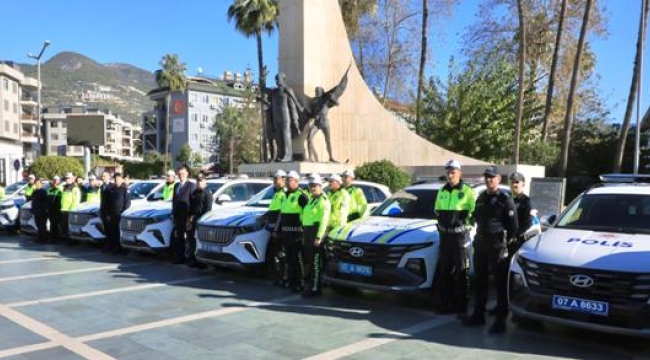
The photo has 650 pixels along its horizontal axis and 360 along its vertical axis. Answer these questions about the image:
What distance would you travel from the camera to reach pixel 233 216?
9211 mm

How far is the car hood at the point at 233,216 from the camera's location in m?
8.98

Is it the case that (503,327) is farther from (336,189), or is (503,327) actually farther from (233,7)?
(233,7)

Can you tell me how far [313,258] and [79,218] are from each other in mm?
6989

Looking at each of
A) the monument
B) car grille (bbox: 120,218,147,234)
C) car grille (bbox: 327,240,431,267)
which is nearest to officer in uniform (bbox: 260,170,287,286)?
car grille (bbox: 327,240,431,267)

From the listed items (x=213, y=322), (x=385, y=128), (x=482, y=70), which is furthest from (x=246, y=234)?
(x=482, y=70)

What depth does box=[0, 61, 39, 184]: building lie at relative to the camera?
66.2 m

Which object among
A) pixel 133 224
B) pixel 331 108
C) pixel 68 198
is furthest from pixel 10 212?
pixel 331 108

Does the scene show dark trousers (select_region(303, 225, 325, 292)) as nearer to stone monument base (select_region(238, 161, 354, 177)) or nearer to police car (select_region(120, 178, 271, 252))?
police car (select_region(120, 178, 271, 252))

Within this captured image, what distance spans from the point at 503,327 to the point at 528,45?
1265 inches

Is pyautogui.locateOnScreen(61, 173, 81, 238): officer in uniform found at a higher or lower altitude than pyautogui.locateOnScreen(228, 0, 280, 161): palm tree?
lower

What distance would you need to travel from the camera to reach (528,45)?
35.0 m

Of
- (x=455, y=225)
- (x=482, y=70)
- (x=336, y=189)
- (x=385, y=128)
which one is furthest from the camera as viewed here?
(x=482, y=70)

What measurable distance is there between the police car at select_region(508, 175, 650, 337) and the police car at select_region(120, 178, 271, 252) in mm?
6492

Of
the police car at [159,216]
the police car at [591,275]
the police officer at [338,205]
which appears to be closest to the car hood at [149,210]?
the police car at [159,216]
